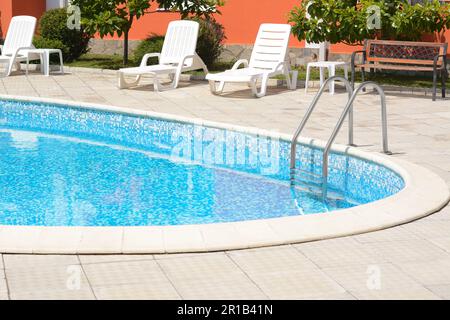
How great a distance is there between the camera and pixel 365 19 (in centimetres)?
1451

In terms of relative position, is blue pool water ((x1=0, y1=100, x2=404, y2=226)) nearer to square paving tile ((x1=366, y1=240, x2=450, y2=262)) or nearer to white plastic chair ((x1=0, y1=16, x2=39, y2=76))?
square paving tile ((x1=366, y1=240, x2=450, y2=262))

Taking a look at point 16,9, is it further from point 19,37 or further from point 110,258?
point 110,258

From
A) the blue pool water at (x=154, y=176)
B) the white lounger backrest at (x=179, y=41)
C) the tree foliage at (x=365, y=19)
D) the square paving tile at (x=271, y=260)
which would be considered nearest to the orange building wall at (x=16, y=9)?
the white lounger backrest at (x=179, y=41)

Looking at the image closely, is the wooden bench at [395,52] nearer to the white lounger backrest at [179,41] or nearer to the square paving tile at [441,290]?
the white lounger backrest at [179,41]

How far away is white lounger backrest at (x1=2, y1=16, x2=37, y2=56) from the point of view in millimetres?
17047

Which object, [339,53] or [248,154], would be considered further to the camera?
[339,53]

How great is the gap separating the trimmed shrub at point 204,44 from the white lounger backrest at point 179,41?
109cm

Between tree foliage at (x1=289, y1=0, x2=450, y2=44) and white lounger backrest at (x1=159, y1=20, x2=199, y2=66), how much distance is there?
1825mm

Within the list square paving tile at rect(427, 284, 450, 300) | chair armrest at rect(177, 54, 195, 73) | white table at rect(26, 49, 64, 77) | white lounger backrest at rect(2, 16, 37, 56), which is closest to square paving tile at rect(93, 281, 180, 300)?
square paving tile at rect(427, 284, 450, 300)

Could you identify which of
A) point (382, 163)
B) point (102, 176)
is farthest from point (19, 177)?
point (382, 163)

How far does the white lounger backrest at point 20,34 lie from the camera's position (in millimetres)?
17047
